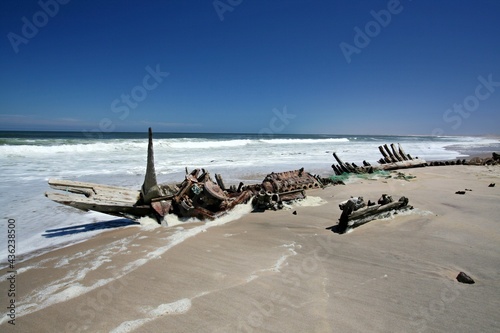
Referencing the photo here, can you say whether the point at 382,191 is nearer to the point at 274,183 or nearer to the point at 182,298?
the point at 274,183

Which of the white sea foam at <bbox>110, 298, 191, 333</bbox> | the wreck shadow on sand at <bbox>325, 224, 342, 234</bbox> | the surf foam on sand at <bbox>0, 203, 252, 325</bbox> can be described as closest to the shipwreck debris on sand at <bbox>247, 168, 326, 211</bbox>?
the surf foam on sand at <bbox>0, 203, 252, 325</bbox>

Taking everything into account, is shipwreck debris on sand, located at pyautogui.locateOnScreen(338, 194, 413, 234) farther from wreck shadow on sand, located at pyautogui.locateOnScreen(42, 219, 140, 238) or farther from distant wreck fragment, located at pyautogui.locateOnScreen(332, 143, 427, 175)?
distant wreck fragment, located at pyautogui.locateOnScreen(332, 143, 427, 175)

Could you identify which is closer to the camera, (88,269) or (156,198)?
(88,269)

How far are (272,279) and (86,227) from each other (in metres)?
3.88

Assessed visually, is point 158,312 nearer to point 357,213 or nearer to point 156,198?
point 156,198

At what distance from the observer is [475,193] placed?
21.2 ft

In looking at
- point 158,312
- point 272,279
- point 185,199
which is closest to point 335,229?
point 272,279

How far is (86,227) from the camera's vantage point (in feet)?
16.6

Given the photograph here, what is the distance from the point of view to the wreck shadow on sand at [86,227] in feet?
15.5

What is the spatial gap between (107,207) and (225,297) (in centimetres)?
287

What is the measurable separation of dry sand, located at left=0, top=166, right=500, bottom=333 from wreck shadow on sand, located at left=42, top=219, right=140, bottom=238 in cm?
40

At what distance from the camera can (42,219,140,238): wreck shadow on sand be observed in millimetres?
4719

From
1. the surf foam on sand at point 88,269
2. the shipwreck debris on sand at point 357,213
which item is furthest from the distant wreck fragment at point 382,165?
the surf foam on sand at point 88,269

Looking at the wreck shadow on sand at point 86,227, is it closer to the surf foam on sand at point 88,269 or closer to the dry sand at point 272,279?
the dry sand at point 272,279
